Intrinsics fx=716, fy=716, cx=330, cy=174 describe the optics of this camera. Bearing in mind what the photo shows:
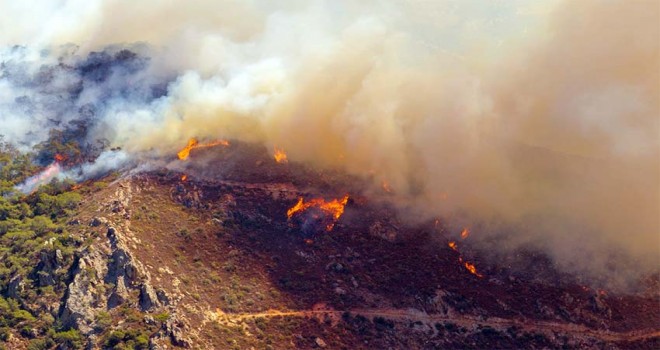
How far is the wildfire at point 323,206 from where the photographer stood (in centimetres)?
8369

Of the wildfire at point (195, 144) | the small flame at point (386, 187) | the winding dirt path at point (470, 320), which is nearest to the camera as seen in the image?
the winding dirt path at point (470, 320)

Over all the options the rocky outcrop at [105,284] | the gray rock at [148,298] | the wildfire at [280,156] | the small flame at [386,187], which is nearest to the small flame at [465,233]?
the small flame at [386,187]

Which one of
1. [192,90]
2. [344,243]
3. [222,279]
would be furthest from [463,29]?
[222,279]

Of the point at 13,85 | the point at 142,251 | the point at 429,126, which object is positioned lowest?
the point at 13,85

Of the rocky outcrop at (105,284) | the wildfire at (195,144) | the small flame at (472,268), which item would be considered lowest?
the rocky outcrop at (105,284)

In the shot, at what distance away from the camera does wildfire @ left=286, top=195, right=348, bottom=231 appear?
275 feet

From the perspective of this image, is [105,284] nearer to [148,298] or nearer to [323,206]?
[148,298]

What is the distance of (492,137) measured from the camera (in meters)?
92.3

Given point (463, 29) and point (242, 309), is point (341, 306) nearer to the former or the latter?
point (242, 309)

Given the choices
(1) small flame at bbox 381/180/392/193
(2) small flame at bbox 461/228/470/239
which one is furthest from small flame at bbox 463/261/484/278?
(1) small flame at bbox 381/180/392/193

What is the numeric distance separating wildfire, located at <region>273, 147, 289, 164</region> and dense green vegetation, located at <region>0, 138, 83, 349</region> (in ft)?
79.4

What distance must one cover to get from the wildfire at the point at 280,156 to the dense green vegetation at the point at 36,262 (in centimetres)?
2419

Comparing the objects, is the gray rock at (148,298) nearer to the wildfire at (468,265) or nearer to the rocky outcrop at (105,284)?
the rocky outcrop at (105,284)

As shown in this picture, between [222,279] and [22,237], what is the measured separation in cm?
2285
